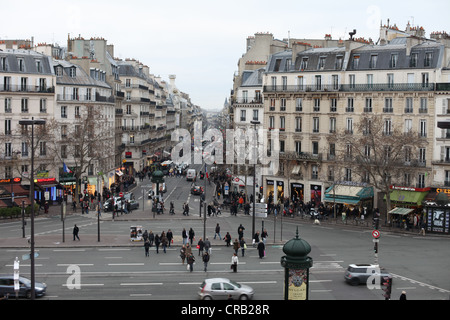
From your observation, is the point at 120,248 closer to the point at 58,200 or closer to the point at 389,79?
the point at 58,200

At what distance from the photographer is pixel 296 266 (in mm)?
17953

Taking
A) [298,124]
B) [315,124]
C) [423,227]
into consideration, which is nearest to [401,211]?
[423,227]

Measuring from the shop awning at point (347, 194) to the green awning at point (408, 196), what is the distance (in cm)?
282

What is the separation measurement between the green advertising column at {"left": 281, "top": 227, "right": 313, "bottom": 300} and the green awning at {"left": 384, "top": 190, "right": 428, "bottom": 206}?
32.0 m

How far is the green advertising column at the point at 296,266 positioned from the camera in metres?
17.9

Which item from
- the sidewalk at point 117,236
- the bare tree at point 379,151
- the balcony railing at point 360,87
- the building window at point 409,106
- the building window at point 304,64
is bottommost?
the sidewalk at point 117,236

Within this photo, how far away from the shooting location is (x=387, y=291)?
22.8 m

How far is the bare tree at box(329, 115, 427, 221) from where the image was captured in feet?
154

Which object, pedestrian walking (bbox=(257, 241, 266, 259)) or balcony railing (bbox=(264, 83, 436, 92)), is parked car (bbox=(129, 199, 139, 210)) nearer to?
balcony railing (bbox=(264, 83, 436, 92))

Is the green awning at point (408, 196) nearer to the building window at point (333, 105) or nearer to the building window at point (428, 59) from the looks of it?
the building window at point (333, 105)

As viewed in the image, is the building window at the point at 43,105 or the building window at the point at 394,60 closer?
the building window at the point at 394,60

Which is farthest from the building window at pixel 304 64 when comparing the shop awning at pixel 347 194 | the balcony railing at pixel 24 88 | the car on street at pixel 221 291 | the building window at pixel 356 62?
the car on street at pixel 221 291
